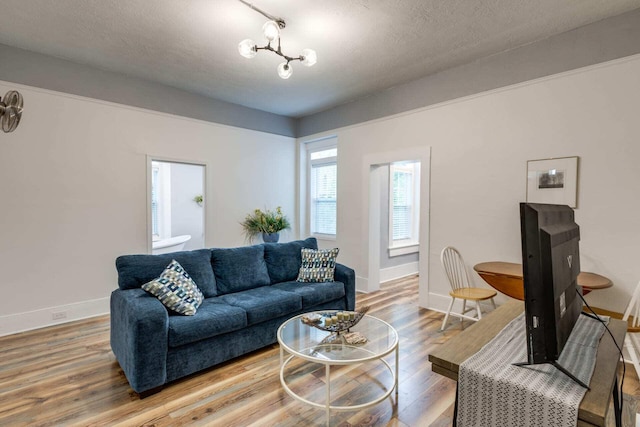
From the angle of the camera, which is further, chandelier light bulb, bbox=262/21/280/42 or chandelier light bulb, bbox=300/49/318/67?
chandelier light bulb, bbox=300/49/318/67

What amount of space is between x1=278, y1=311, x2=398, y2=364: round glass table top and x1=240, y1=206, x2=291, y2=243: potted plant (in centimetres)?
271

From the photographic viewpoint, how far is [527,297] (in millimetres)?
870

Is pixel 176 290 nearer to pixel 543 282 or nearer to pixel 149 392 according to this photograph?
pixel 149 392

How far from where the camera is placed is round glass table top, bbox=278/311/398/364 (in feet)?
6.65

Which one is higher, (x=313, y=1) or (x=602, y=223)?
(x=313, y=1)

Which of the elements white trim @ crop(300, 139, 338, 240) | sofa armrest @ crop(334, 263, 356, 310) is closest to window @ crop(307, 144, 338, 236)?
white trim @ crop(300, 139, 338, 240)

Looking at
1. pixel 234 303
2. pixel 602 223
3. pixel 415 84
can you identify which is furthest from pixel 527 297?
pixel 415 84

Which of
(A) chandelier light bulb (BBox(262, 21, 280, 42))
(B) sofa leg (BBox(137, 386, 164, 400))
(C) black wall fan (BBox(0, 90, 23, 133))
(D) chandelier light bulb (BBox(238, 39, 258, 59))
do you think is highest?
(A) chandelier light bulb (BBox(262, 21, 280, 42))

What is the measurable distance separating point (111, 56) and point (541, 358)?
14.4 ft

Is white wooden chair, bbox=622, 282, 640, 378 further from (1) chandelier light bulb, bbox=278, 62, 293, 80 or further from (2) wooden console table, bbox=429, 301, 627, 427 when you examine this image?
(1) chandelier light bulb, bbox=278, 62, 293, 80

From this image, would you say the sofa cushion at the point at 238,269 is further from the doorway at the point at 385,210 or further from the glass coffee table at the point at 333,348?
the doorway at the point at 385,210

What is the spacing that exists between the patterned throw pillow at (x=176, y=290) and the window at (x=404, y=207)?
144 inches

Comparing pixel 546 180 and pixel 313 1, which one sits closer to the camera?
pixel 313 1

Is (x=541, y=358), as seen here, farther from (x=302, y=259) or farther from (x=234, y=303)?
(x=302, y=259)
